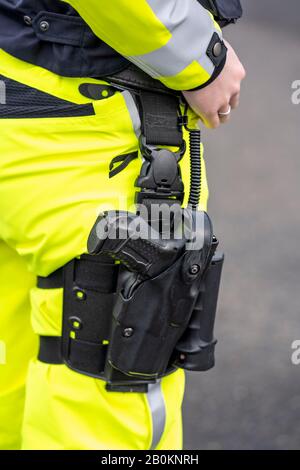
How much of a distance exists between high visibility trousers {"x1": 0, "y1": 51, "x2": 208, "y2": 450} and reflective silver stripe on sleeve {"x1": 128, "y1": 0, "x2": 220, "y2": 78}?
Answer: 11cm

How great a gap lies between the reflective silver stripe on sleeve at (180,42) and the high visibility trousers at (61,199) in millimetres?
106

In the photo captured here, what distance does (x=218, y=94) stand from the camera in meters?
1.84

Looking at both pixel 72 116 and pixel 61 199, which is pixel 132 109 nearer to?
pixel 72 116

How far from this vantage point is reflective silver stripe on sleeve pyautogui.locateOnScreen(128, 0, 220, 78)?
5.59ft

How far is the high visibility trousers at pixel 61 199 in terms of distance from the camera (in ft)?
5.83

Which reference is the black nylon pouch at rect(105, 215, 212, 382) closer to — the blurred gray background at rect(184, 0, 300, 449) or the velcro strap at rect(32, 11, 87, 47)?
the velcro strap at rect(32, 11, 87, 47)

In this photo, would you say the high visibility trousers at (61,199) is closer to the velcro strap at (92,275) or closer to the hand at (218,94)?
the velcro strap at (92,275)

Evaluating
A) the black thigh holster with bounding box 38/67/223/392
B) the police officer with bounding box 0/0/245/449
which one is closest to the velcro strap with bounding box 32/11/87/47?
the police officer with bounding box 0/0/245/449

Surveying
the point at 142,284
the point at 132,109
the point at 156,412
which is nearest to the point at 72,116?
the point at 132,109

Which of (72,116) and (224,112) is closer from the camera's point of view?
(72,116)

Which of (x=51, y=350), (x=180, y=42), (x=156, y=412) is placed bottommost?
(x=156, y=412)

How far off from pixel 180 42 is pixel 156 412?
0.80 metres

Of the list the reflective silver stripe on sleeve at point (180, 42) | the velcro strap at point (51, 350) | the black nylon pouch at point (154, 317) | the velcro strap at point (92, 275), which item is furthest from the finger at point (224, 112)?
the velcro strap at point (51, 350)
